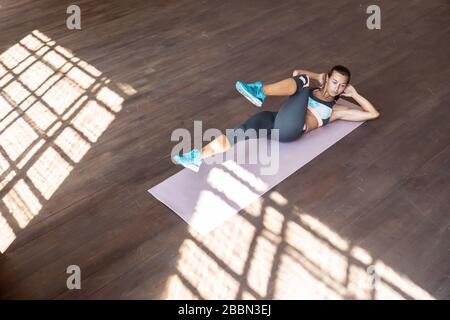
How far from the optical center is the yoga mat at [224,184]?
2.80 metres

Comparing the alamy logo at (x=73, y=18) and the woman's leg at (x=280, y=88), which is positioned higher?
the alamy logo at (x=73, y=18)

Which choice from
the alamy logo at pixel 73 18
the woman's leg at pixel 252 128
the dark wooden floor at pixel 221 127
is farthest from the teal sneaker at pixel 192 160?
the alamy logo at pixel 73 18

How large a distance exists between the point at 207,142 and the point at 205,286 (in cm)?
113

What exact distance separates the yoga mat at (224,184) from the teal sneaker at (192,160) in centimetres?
7

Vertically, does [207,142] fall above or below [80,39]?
below

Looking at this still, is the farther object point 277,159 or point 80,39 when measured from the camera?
point 80,39

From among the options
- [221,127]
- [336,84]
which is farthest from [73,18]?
[336,84]

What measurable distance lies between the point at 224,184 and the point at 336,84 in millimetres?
947

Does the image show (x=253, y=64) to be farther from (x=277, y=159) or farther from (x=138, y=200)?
(x=138, y=200)

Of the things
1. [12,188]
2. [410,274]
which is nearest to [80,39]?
[12,188]

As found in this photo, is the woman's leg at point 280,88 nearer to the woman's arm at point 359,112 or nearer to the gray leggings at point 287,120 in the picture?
the gray leggings at point 287,120

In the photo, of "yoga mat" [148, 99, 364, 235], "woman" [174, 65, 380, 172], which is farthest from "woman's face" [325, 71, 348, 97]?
"yoga mat" [148, 99, 364, 235]

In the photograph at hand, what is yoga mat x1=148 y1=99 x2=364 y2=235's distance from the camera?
2804 millimetres

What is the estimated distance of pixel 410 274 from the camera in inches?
98.3
